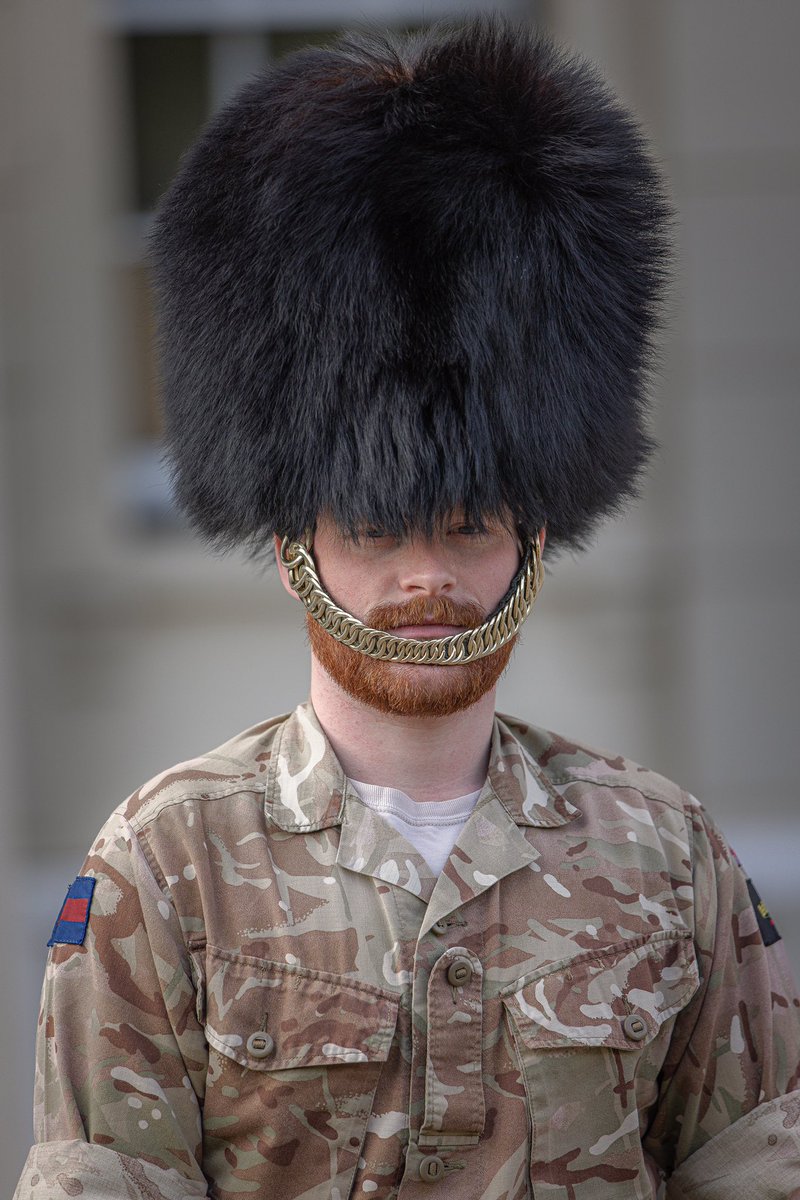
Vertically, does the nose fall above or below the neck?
above

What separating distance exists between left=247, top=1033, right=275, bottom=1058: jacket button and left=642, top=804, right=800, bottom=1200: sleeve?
0.55 meters

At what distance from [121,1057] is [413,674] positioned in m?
0.56

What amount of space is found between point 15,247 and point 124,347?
0.46 metres

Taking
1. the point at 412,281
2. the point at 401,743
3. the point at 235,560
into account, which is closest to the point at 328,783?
the point at 401,743

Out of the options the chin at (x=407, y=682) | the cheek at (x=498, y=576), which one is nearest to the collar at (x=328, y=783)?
the chin at (x=407, y=682)

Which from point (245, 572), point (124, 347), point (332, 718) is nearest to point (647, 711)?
point (245, 572)

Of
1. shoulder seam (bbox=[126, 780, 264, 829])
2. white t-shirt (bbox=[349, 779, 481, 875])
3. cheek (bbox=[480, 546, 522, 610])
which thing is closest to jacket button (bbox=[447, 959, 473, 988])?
white t-shirt (bbox=[349, 779, 481, 875])

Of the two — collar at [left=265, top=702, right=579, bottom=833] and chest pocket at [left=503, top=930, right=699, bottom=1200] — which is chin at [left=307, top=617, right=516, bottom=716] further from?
chest pocket at [left=503, top=930, right=699, bottom=1200]

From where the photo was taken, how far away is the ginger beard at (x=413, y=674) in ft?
5.36

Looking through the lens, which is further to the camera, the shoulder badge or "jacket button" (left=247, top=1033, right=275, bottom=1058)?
the shoulder badge

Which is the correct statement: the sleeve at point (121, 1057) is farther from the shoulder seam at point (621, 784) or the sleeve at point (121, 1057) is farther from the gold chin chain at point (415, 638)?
the shoulder seam at point (621, 784)

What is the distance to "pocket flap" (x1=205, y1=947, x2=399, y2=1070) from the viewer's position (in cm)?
159

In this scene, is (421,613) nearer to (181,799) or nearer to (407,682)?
(407,682)

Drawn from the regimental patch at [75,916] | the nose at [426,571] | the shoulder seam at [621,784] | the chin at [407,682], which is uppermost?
the nose at [426,571]
